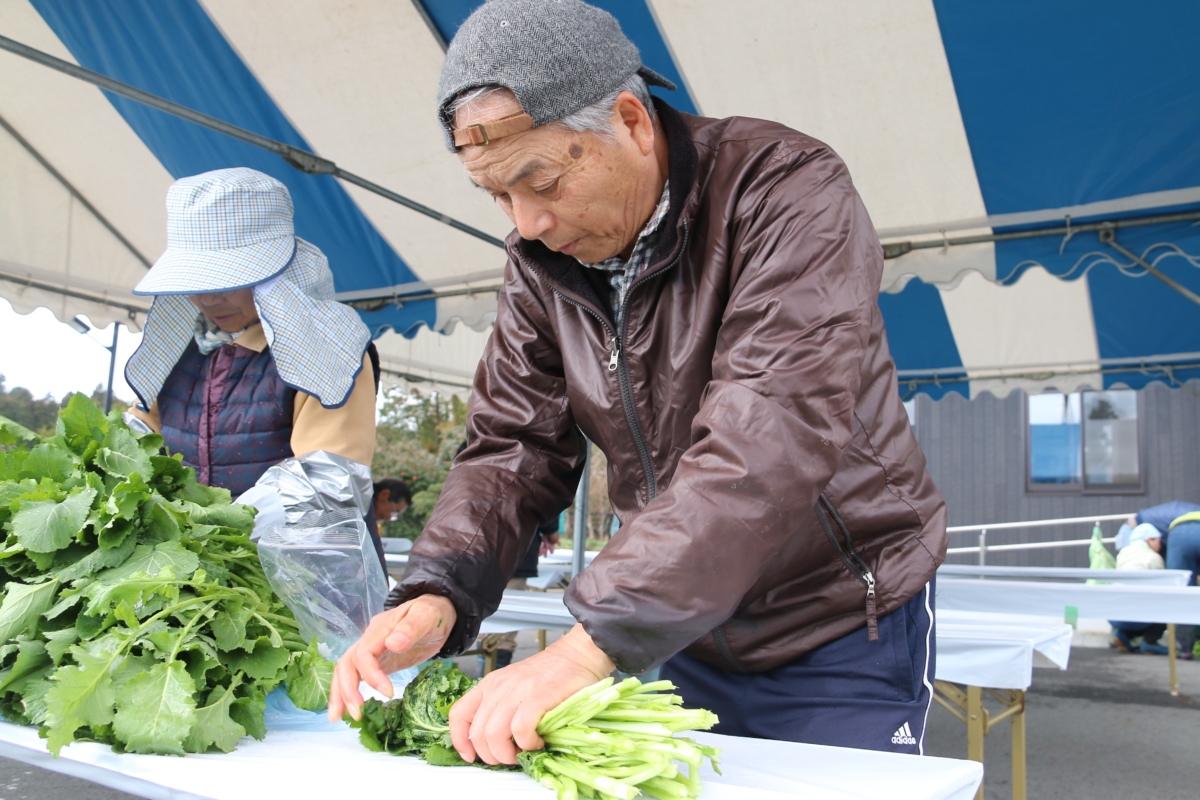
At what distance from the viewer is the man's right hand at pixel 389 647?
1.19 metres

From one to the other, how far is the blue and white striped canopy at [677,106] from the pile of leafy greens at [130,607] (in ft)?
7.95

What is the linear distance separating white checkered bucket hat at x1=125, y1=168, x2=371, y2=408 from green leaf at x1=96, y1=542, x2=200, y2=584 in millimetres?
532

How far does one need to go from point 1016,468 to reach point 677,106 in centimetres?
951

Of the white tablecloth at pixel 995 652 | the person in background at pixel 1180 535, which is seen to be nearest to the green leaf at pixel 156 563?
the white tablecloth at pixel 995 652

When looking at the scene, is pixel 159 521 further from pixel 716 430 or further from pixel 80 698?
pixel 716 430

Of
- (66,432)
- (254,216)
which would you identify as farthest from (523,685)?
(254,216)

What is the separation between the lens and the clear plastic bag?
159cm

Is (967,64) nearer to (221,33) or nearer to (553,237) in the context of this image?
(553,237)

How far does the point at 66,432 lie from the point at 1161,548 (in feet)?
27.4

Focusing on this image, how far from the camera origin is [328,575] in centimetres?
167

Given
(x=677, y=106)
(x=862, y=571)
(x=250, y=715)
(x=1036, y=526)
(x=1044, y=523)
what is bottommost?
(x=1036, y=526)

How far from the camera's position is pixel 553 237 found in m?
1.28

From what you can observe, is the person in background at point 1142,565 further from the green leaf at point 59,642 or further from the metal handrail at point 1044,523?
the green leaf at point 59,642

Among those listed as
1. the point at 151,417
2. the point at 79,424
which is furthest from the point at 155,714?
the point at 151,417
